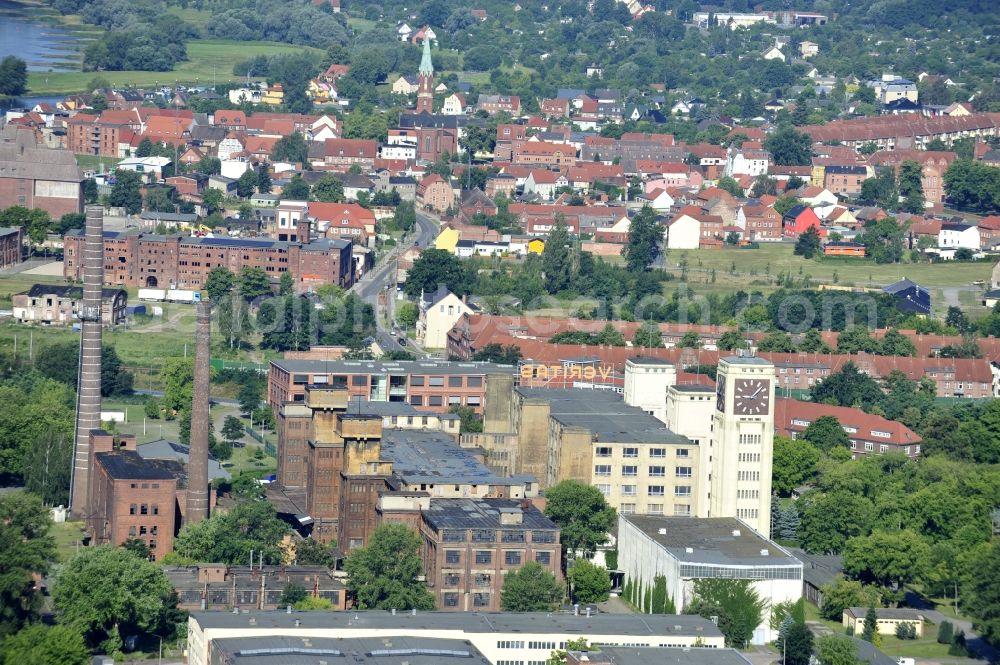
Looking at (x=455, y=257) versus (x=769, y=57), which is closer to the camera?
(x=455, y=257)

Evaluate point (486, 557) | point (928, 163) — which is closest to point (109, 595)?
point (486, 557)

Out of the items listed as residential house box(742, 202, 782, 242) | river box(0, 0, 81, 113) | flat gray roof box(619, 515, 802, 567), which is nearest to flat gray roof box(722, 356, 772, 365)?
flat gray roof box(619, 515, 802, 567)

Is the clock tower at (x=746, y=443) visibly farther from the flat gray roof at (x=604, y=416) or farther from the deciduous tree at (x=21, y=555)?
the deciduous tree at (x=21, y=555)

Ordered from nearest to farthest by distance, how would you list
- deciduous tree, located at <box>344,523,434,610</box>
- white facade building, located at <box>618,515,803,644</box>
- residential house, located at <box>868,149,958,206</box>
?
deciduous tree, located at <box>344,523,434,610</box>, white facade building, located at <box>618,515,803,644</box>, residential house, located at <box>868,149,958,206</box>

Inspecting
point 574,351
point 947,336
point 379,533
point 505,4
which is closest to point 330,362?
point 574,351

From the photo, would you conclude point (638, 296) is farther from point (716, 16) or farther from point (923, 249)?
point (716, 16)

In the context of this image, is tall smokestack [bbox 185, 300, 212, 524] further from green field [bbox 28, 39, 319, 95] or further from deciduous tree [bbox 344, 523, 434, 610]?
green field [bbox 28, 39, 319, 95]

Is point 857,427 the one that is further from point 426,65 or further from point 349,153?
point 426,65
